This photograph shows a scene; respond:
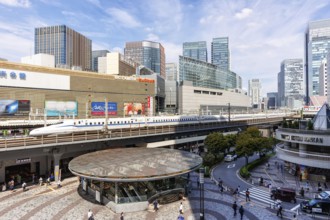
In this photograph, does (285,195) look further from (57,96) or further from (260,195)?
(57,96)

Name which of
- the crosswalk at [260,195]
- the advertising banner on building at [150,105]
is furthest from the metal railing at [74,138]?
the advertising banner on building at [150,105]

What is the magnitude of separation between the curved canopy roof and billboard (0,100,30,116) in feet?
146

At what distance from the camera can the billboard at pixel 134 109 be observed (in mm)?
98650

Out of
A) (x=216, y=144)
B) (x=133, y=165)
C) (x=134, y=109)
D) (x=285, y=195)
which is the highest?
(x=134, y=109)

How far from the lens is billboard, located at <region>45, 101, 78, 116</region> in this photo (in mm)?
75312

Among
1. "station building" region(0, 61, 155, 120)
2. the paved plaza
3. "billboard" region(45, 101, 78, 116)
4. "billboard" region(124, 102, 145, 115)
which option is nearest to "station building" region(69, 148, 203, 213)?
the paved plaza

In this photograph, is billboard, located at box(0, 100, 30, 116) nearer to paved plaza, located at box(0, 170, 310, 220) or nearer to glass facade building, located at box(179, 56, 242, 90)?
paved plaza, located at box(0, 170, 310, 220)

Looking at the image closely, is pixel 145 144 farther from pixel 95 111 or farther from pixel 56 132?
pixel 95 111

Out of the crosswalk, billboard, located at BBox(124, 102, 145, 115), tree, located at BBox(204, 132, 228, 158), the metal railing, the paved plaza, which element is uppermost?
billboard, located at BBox(124, 102, 145, 115)

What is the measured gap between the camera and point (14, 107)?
69375mm

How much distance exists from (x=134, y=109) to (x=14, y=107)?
147ft

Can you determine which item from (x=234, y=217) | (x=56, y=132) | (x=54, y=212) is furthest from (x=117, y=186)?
(x=56, y=132)

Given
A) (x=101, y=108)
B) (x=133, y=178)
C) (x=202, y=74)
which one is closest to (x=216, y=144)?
(x=133, y=178)

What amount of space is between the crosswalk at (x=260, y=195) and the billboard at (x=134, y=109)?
69566mm
